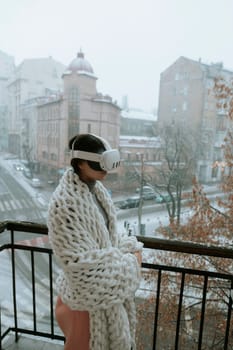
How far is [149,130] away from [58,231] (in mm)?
2818

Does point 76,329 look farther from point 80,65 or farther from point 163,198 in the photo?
point 80,65

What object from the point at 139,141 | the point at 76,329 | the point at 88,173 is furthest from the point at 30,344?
the point at 139,141

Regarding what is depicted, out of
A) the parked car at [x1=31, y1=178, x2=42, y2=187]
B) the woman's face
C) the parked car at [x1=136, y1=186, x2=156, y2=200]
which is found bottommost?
the parked car at [x1=136, y1=186, x2=156, y2=200]

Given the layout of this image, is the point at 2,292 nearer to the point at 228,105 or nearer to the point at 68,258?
the point at 68,258

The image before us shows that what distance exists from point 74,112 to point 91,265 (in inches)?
94.4

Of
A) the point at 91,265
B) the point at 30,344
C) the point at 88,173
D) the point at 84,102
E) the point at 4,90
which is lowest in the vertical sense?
the point at 30,344

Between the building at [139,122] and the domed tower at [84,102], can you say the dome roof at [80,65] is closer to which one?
the domed tower at [84,102]

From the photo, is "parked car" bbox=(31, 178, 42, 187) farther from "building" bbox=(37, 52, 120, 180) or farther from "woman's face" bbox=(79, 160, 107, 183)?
"woman's face" bbox=(79, 160, 107, 183)

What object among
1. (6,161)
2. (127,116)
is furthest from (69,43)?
(6,161)

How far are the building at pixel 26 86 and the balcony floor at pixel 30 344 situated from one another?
2.18 meters

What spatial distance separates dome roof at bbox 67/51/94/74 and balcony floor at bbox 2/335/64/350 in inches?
102

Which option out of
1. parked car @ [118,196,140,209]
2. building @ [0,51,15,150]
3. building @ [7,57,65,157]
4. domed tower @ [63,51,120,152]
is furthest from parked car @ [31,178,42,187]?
parked car @ [118,196,140,209]

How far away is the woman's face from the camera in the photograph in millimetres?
833

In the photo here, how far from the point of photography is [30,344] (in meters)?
1.45
